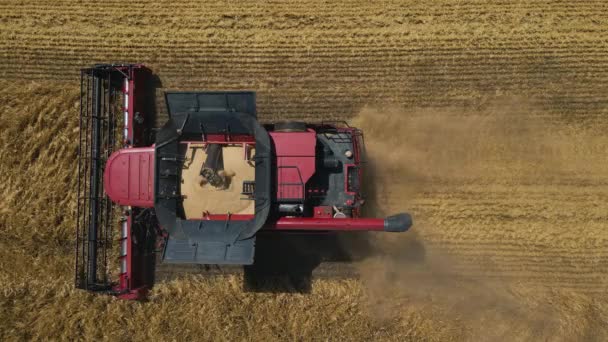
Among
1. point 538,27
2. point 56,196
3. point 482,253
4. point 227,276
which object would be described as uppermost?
point 538,27

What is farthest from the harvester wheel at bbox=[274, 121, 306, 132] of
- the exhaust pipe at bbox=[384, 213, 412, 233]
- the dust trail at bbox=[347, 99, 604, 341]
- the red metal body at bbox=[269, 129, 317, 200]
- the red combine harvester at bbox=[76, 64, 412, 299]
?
the dust trail at bbox=[347, 99, 604, 341]

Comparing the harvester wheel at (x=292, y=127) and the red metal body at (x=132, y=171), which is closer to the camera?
the harvester wheel at (x=292, y=127)

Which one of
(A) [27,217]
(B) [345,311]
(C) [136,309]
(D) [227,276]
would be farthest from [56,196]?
(B) [345,311]

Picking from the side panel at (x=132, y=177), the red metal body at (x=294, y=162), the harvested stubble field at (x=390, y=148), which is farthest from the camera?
the harvested stubble field at (x=390, y=148)

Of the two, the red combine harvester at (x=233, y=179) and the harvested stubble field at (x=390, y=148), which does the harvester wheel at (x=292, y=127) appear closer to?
the red combine harvester at (x=233, y=179)

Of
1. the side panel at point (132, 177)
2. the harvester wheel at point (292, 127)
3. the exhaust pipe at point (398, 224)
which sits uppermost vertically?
the harvester wheel at point (292, 127)

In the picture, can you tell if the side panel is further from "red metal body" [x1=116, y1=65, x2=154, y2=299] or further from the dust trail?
the dust trail

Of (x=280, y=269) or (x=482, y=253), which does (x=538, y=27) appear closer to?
(x=482, y=253)

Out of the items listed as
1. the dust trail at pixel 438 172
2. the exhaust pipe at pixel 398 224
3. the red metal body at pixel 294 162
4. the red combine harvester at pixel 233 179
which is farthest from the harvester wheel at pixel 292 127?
the dust trail at pixel 438 172
